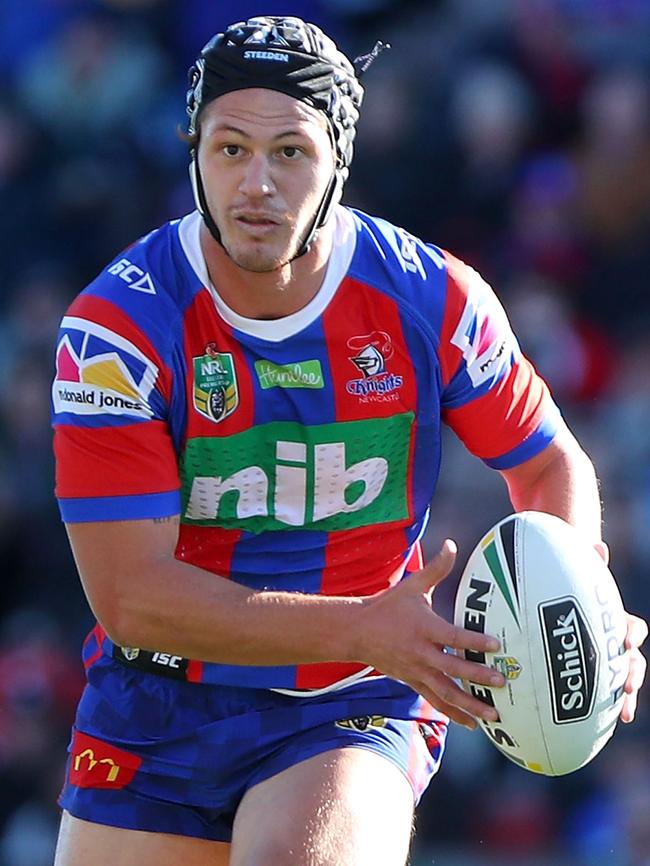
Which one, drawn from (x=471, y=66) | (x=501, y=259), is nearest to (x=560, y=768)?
(x=501, y=259)

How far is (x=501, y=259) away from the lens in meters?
8.92

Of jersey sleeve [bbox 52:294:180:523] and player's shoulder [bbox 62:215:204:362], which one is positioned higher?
player's shoulder [bbox 62:215:204:362]

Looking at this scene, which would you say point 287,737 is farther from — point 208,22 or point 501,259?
point 208,22

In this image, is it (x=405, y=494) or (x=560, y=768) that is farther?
(x=405, y=494)

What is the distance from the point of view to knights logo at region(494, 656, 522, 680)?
152 inches

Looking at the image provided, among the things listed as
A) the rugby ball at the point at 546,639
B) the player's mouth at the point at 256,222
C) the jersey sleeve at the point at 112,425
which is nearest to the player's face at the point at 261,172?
the player's mouth at the point at 256,222

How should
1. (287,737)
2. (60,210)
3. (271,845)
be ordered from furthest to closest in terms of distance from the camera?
(60,210), (287,737), (271,845)

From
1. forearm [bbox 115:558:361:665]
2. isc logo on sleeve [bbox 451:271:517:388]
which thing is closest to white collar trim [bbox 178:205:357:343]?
isc logo on sleeve [bbox 451:271:517:388]

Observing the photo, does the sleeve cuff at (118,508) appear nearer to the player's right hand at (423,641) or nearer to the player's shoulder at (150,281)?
the player's shoulder at (150,281)

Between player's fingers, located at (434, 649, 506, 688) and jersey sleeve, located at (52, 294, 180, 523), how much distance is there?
2.79ft

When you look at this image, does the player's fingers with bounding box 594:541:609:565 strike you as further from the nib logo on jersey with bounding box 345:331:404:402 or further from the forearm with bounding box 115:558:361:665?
the forearm with bounding box 115:558:361:665

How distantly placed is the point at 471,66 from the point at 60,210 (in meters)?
2.53

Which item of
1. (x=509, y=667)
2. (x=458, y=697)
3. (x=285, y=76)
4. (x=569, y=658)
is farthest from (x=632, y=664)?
(x=285, y=76)

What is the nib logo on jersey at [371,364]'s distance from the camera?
439 cm
